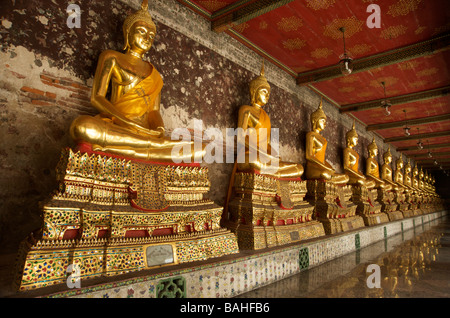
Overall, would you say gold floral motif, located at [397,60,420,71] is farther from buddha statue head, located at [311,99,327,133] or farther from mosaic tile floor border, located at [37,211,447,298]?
mosaic tile floor border, located at [37,211,447,298]

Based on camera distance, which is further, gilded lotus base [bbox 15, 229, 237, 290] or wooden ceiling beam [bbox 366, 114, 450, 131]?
wooden ceiling beam [bbox 366, 114, 450, 131]

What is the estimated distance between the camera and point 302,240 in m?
3.53

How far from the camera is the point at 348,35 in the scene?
4125 mm

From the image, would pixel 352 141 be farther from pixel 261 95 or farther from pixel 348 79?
pixel 261 95

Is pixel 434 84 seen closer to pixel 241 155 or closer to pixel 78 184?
pixel 241 155

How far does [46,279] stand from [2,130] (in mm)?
1194

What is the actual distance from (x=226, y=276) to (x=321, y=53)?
3921mm

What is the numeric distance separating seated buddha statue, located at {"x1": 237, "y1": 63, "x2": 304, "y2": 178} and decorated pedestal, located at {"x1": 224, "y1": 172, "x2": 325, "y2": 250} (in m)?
0.12

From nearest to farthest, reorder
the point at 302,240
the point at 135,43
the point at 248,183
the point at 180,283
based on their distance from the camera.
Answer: the point at 180,283 → the point at 135,43 → the point at 248,183 → the point at 302,240

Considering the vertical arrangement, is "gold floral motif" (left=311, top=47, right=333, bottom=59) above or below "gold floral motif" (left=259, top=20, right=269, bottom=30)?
below

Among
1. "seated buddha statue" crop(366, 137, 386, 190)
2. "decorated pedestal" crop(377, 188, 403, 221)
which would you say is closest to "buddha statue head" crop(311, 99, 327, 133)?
"seated buddha statue" crop(366, 137, 386, 190)

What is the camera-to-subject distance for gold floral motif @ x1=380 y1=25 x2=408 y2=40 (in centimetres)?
396

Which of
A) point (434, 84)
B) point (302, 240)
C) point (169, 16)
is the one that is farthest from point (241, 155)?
point (434, 84)

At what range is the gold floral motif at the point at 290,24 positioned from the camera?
3.78 m
